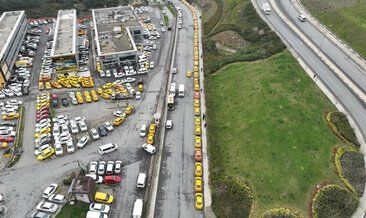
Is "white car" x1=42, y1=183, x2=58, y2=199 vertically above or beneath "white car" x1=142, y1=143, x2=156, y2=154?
beneath

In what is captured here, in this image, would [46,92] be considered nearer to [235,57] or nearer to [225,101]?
[225,101]

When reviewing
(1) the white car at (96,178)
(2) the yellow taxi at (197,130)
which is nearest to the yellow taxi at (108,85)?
(2) the yellow taxi at (197,130)

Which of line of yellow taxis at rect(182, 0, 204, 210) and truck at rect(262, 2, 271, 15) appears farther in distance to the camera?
truck at rect(262, 2, 271, 15)

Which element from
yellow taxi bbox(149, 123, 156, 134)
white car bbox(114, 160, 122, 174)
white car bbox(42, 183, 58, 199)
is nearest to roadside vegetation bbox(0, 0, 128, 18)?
yellow taxi bbox(149, 123, 156, 134)

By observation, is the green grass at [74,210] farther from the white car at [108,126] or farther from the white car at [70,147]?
the white car at [108,126]

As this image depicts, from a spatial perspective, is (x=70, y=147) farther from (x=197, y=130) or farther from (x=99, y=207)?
(x=197, y=130)

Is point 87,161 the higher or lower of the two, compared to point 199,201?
lower

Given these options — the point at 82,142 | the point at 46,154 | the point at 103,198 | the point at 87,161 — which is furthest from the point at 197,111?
the point at 46,154

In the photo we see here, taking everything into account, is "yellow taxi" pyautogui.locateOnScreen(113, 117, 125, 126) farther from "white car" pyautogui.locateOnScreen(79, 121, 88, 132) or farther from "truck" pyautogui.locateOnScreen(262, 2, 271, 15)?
"truck" pyautogui.locateOnScreen(262, 2, 271, 15)
